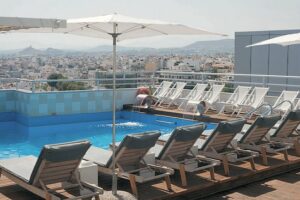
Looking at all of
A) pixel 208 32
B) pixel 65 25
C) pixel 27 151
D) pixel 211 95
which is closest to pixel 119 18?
pixel 65 25

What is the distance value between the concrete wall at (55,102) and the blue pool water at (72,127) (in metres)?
0.17

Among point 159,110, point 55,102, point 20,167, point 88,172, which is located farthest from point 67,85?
point 88,172

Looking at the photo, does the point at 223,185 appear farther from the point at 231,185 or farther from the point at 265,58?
the point at 265,58

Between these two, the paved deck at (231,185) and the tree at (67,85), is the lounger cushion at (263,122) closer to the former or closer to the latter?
the paved deck at (231,185)

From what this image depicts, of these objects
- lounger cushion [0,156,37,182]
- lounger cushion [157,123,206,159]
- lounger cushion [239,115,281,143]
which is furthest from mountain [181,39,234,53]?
lounger cushion [0,156,37,182]

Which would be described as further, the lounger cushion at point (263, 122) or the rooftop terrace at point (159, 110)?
the lounger cushion at point (263, 122)

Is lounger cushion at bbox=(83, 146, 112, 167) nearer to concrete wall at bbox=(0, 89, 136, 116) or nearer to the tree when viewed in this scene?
concrete wall at bbox=(0, 89, 136, 116)

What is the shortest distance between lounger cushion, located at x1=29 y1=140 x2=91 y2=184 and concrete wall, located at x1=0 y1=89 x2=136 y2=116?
26.1 feet

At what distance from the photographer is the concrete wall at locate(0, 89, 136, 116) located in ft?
40.4

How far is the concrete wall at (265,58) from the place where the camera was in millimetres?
18469

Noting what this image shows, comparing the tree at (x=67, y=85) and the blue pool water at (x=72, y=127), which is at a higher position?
the tree at (x=67, y=85)

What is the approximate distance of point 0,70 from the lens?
42.6 ft

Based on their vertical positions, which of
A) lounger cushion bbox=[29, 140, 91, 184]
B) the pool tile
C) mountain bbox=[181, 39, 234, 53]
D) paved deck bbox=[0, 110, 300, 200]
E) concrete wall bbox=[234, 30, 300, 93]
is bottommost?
paved deck bbox=[0, 110, 300, 200]

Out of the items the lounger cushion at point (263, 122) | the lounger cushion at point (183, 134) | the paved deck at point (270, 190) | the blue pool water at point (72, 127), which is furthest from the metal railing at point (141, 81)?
the lounger cushion at point (183, 134)
